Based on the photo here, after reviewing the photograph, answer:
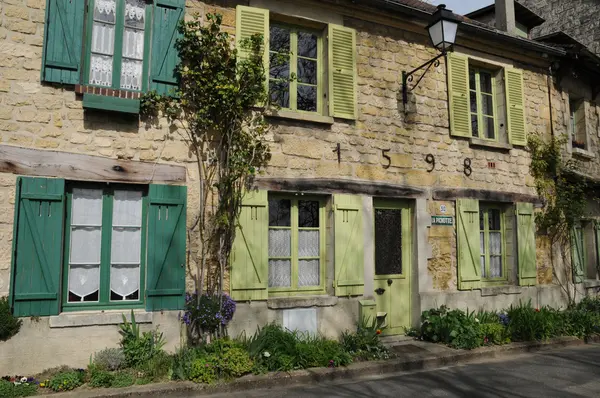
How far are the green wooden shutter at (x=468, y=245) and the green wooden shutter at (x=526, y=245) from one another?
99cm

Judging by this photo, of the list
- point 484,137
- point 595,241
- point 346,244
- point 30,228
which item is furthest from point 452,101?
point 30,228

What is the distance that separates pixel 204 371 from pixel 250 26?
4439 millimetres

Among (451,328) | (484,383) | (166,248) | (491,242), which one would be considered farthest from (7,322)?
(491,242)

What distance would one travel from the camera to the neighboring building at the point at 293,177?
4969mm

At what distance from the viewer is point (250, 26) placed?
20.2 feet

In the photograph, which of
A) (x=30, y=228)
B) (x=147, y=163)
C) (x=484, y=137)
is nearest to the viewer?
(x=30, y=228)

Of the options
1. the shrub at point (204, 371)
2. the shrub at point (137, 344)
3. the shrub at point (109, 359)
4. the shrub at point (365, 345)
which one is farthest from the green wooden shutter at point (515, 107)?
the shrub at point (109, 359)

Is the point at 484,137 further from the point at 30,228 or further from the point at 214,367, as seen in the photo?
the point at 30,228

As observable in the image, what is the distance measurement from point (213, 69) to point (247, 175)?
145 cm

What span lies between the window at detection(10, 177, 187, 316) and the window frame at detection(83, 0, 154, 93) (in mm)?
1253

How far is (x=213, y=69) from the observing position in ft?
19.2

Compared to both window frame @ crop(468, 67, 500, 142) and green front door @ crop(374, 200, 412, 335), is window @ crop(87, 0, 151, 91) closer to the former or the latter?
green front door @ crop(374, 200, 412, 335)

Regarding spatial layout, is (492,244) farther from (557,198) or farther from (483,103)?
(483,103)

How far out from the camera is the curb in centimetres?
448
